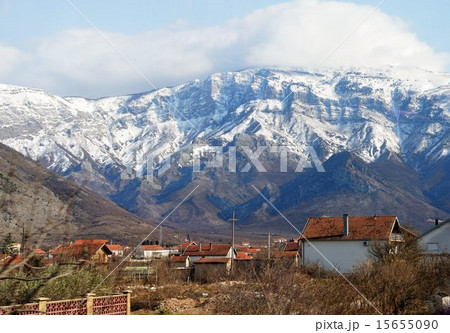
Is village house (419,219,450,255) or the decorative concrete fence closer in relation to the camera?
the decorative concrete fence

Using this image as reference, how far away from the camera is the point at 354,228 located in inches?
2233

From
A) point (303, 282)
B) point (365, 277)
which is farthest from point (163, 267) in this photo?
point (303, 282)

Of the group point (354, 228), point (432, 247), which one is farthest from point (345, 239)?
point (432, 247)

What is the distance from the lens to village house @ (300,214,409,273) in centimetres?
5334

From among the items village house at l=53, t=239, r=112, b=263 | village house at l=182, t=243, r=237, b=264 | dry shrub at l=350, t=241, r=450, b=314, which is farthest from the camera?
village house at l=182, t=243, r=237, b=264

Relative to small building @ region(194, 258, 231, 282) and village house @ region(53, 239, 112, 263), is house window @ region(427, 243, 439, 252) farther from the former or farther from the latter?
village house @ region(53, 239, 112, 263)

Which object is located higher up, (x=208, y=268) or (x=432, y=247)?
(x=432, y=247)

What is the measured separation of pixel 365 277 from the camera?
2525 centimetres

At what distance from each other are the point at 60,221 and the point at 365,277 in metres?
19.1

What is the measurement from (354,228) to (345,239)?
2.25 meters

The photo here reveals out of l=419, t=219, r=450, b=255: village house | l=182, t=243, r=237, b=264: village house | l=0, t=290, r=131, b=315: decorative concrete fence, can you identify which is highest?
l=419, t=219, r=450, b=255: village house

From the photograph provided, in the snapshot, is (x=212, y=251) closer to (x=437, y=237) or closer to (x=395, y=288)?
(x=437, y=237)

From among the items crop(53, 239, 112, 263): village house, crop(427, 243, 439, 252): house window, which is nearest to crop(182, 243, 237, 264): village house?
crop(427, 243, 439, 252): house window

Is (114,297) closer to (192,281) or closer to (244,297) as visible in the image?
(244,297)
